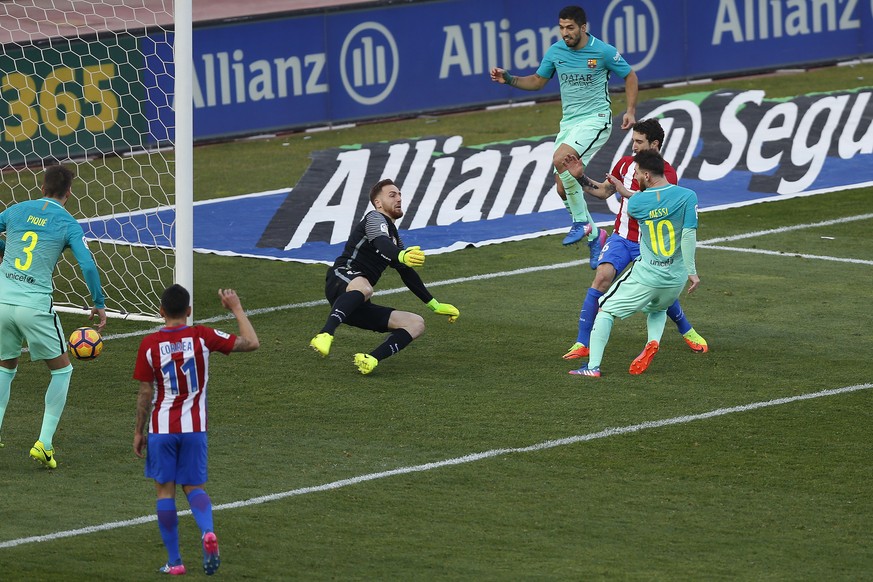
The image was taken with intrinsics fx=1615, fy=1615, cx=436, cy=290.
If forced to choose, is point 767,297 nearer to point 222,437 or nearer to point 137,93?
point 222,437

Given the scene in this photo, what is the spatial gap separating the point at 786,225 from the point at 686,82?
9.63 m

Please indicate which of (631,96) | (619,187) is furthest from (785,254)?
(619,187)

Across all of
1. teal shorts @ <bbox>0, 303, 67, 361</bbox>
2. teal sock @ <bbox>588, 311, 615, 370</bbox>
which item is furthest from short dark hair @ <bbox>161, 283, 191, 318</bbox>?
teal sock @ <bbox>588, 311, 615, 370</bbox>

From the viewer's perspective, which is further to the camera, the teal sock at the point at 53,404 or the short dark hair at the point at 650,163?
the short dark hair at the point at 650,163

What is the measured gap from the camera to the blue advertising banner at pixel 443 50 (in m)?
22.9

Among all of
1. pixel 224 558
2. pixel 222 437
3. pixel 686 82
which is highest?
pixel 224 558

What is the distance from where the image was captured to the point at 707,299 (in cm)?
1429

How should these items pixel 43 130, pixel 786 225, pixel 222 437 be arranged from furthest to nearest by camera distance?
1. pixel 43 130
2. pixel 786 225
3. pixel 222 437

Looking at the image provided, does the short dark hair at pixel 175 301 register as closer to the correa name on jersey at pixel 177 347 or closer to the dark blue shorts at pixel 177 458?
the correa name on jersey at pixel 177 347

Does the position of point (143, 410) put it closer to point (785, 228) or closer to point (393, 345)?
point (393, 345)

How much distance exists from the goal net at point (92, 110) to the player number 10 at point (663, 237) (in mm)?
7193

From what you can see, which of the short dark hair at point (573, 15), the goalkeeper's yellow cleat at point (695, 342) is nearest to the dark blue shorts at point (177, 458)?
the goalkeeper's yellow cleat at point (695, 342)

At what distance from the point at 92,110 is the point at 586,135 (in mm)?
7122

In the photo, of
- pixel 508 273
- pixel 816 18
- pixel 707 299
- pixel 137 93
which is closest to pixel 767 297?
pixel 707 299
